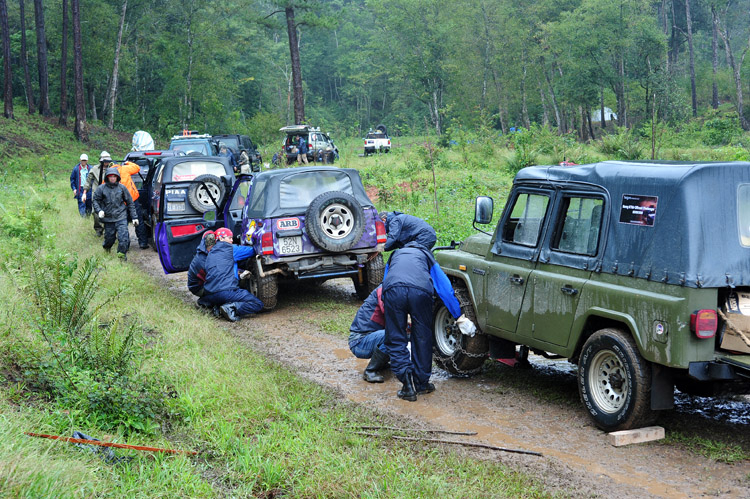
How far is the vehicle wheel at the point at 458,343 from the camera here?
7.24 metres

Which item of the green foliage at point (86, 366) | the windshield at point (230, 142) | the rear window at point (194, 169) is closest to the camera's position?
the green foliage at point (86, 366)

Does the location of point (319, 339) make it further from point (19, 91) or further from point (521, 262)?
point (19, 91)

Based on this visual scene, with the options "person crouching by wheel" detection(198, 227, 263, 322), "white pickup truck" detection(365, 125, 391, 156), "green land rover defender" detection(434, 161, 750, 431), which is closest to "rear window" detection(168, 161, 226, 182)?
"person crouching by wheel" detection(198, 227, 263, 322)

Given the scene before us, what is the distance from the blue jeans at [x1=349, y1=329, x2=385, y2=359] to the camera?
726cm

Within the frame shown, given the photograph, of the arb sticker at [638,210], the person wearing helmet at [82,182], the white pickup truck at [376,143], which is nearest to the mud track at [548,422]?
the arb sticker at [638,210]

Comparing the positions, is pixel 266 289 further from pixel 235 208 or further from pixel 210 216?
pixel 235 208

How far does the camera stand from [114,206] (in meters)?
13.9

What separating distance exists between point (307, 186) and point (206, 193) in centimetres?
271

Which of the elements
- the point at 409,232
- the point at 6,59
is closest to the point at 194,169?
the point at 409,232

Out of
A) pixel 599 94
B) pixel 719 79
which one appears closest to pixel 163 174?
pixel 599 94

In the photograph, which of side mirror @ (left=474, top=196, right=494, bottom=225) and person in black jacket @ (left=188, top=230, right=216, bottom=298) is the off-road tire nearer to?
person in black jacket @ (left=188, top=230, right=216, bottom=298)

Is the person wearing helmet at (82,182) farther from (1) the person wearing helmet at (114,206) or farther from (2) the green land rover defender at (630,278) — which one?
(2) the green land rover defender at (630,278)

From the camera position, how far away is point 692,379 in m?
5.43

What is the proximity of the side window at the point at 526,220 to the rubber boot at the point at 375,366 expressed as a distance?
1.63 metres
